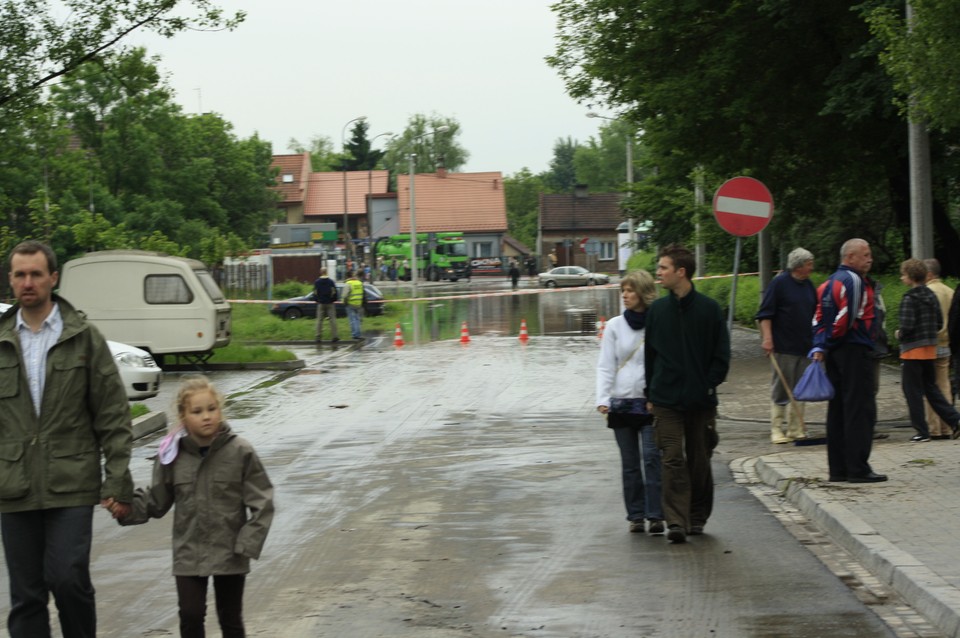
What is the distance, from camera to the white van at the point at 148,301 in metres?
26.0

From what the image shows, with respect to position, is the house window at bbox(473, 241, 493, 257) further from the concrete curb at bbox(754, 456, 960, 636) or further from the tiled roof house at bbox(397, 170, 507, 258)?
the concrete curb at bbox(754, 456, 960, 636)

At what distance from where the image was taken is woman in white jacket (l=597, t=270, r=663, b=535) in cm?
912

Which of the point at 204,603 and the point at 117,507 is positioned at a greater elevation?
the point at 117,507

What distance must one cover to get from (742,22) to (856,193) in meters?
4.13

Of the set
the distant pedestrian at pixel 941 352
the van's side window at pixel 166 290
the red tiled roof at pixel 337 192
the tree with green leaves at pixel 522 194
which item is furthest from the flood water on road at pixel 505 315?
the tree with green leaves at pixel 522 194

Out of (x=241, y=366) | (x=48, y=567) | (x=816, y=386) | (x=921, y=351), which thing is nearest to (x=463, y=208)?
(x=241, y=366)

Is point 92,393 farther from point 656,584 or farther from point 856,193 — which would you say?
point 856,193

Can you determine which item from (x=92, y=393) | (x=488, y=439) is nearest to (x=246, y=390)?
(x=488, y=439)

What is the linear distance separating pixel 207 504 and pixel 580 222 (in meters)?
122

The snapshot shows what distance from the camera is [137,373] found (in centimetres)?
1958

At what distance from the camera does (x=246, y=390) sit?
2164 centimetres

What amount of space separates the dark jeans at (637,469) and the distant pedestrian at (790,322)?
4.40m

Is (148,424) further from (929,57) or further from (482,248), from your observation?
(482,248)

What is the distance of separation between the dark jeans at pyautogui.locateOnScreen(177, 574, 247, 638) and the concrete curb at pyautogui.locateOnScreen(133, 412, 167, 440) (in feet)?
34.7
